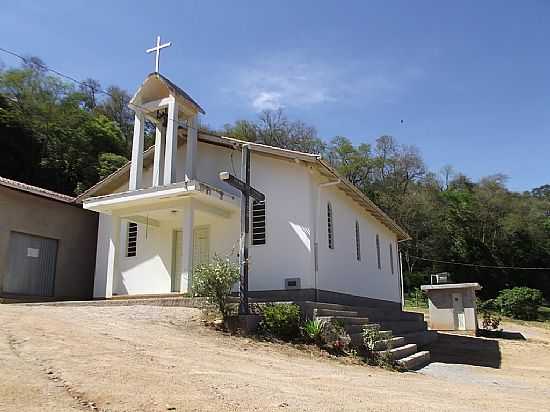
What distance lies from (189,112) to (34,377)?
39.3ft

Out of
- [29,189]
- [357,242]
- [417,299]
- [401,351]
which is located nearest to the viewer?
[401,351]

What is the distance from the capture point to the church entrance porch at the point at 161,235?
581 inches

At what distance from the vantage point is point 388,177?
51125mm

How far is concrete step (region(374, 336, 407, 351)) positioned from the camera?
11.4 meters

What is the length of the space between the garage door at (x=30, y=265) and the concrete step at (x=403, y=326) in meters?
11.5

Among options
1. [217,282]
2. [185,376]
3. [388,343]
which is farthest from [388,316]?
[185,376]

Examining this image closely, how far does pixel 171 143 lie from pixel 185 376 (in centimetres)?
1009

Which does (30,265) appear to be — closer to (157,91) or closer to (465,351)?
(157,91)

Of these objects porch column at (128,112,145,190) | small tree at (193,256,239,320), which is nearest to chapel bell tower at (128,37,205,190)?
porch column at (128,112,145,190)

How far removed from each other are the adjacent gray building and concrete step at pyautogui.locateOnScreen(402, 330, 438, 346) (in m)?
11.4

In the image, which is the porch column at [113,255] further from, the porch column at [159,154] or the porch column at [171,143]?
the porch column at [171,143]


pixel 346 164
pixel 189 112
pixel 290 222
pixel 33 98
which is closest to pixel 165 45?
pixel 189 112

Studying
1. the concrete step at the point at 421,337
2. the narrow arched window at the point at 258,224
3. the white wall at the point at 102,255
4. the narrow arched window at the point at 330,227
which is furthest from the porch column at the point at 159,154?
the concrete step at the point at 421,337

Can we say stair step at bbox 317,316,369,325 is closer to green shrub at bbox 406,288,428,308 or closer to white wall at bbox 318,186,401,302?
white wall at bbox 318,186,401,302
